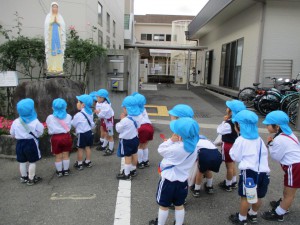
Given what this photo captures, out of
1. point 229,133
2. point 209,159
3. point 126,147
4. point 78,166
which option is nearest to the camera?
point 209,159

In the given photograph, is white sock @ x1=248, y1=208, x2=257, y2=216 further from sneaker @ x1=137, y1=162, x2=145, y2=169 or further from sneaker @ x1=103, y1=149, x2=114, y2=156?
sneaker @ x1=103, y1=149, x2=114, y2=156

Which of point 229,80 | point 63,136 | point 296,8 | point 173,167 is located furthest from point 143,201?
point 229,80

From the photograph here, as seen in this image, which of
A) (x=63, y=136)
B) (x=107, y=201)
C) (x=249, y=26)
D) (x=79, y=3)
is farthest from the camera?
(x=249, y=26)

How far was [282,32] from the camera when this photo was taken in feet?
38.3

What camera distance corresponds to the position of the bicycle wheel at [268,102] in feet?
32.4

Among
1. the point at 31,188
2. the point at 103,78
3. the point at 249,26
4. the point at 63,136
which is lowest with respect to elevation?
the point at 31,188

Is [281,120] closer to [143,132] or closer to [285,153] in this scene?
[285,153]

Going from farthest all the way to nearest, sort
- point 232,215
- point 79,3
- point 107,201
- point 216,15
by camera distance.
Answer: point 216,15 → point 79,3 → point 107,201 → point 232,215

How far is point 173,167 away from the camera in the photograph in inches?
120

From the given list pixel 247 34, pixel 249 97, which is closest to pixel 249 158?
pixel 249 97

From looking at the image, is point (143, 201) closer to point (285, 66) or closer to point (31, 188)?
point (31, 188)

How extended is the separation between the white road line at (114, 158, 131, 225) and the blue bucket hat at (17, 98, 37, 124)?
1706mm

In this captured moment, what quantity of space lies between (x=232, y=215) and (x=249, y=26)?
11.2 m

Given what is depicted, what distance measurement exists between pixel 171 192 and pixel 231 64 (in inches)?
539
